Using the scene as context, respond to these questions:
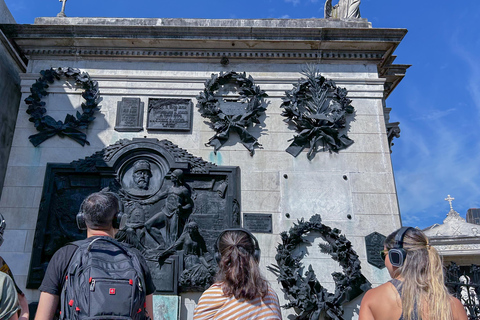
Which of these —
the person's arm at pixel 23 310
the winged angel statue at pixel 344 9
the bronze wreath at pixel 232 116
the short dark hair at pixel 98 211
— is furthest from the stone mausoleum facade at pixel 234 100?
the short dark hair at pixel 98 211

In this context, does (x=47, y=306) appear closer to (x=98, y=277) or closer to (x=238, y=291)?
(x=98, y=277)

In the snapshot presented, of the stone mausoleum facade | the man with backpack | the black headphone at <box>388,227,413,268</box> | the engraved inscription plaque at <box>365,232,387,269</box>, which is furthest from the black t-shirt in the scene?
the engraved inscription plaque at <box>365,232,387,269</box>

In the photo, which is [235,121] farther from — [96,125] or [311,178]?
[96,125]

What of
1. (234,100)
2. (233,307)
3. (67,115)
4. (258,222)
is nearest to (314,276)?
(258,222)

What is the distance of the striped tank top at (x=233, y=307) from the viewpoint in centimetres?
345

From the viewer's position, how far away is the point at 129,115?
9727 millimetres

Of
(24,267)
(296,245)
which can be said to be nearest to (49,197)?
(24,267)

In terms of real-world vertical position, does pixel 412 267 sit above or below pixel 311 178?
below

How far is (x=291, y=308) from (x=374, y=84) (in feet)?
17.4

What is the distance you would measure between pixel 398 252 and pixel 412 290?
353 mm

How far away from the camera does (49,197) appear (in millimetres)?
8781

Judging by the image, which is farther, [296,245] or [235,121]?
[235,121]

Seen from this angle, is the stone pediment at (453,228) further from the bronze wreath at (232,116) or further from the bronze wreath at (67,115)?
the bronze wreath at (67,115)

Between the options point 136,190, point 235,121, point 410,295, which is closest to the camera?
point 410,295
